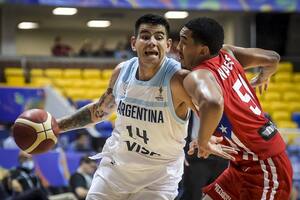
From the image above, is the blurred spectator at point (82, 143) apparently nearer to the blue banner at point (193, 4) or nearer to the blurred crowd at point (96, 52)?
the blue banner at point (193, 4)

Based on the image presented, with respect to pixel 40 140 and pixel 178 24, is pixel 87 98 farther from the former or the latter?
pixel 40 140

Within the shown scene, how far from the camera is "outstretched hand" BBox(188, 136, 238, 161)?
4031 mm

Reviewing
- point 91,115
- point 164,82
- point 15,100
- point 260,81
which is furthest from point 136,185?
point 15,100

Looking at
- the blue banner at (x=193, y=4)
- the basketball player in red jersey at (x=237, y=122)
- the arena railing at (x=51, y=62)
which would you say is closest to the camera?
the basketball player in red jersey at (x=237, y=122)

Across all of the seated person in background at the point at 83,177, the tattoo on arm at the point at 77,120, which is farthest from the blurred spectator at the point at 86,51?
the tattoo on arm at the point at 77,120

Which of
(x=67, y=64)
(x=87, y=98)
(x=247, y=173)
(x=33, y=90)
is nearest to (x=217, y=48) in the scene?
(x=247, y=173)

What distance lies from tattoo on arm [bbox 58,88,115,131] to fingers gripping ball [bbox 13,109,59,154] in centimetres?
29

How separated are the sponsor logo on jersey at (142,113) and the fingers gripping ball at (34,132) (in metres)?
0.60

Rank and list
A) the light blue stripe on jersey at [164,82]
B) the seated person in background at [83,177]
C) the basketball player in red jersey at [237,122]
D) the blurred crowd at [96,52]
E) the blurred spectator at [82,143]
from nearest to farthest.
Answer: the basketball player in red jersey at [237,122] → the light blue stripe on jersey at [164,82] → the seated person in background at [83,177] → the blurred spectator at [82,143] → the blurred crowd at [96,52]

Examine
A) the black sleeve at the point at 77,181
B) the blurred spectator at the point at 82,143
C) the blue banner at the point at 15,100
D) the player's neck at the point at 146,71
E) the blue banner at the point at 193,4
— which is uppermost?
the blue banner at the point at 193,4

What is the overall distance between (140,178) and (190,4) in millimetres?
11236

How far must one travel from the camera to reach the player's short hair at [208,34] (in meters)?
4.41

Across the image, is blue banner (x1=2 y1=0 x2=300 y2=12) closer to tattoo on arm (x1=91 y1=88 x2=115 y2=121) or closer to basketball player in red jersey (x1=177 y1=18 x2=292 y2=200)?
tattoo on arm (x1=91 y1=88 x2=115 y2=121)

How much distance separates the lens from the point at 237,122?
4.26 metres
